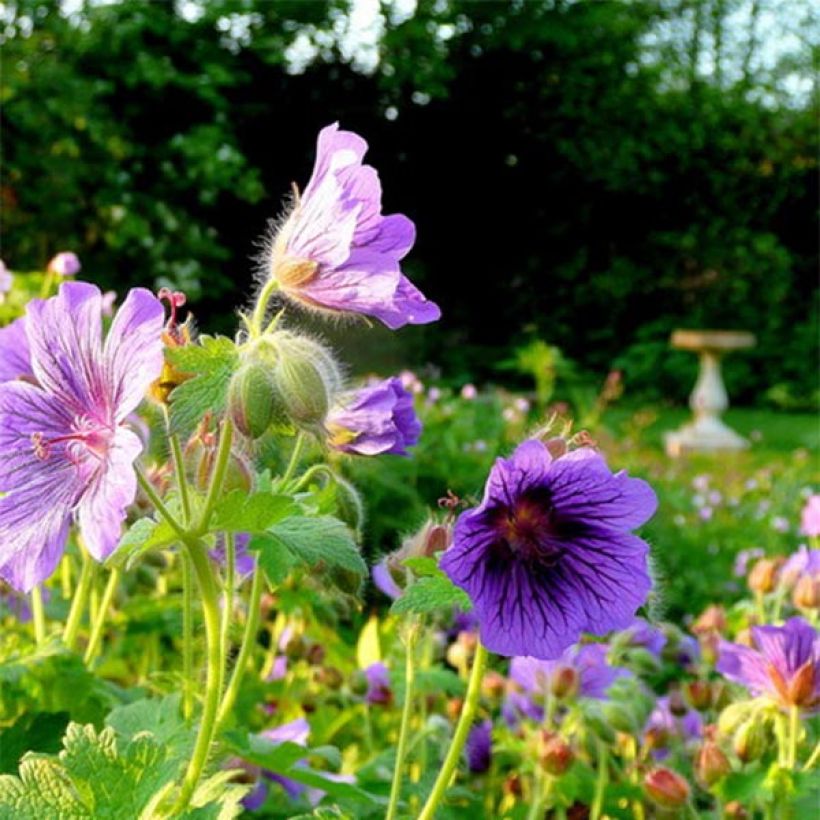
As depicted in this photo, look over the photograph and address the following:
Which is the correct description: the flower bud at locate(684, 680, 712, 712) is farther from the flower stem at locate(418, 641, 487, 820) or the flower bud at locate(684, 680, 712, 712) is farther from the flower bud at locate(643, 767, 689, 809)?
the flower stem at locate(418, 641, 487, 820)

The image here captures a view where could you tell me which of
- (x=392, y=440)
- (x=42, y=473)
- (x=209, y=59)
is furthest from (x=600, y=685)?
(x=209, y=59)

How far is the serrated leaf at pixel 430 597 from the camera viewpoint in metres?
0.77

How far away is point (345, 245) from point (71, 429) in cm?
21

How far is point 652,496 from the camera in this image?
2.62 ft

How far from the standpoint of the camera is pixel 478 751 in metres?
1.59

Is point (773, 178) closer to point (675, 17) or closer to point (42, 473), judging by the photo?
point (675, 17)

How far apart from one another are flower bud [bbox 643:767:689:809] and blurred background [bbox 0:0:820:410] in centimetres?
713

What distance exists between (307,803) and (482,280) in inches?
385

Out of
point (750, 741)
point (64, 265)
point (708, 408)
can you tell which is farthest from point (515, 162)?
point (750, 741)

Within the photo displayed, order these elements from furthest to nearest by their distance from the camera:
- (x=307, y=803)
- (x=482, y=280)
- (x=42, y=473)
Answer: (x=482, y=280) < (x=307, y=803) < (x=42, y=473)

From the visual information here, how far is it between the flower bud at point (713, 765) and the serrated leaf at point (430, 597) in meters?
0.51

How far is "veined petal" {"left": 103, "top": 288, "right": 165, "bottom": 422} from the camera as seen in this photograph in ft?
2.29

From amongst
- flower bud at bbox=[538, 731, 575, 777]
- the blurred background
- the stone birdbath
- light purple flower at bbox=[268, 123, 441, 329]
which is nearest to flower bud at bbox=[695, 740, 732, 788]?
flower bud at bbox=[538, 731, 575, 777]

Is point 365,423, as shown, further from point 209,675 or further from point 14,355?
point 14,355
